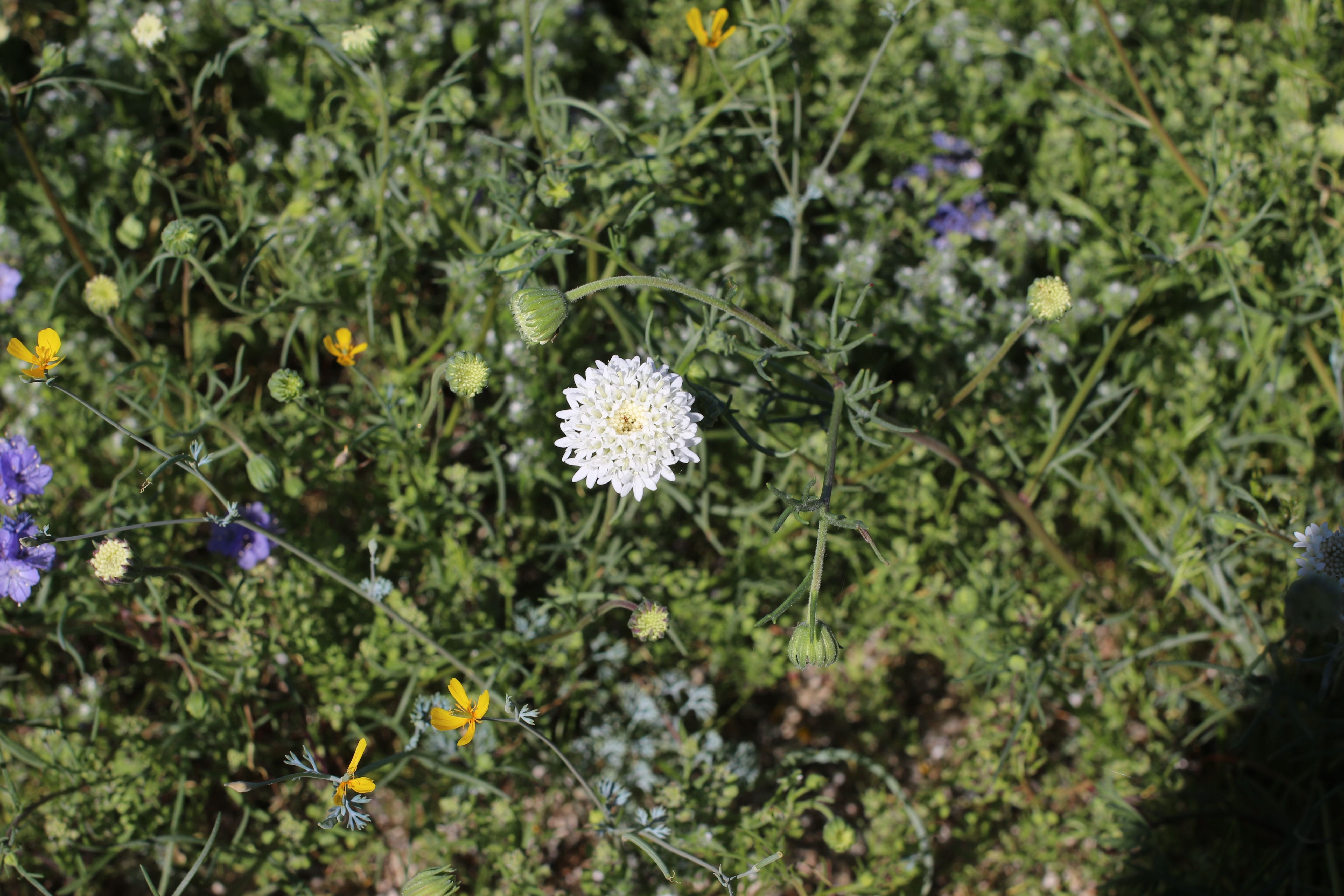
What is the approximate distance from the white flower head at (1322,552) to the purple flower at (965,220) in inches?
49.9

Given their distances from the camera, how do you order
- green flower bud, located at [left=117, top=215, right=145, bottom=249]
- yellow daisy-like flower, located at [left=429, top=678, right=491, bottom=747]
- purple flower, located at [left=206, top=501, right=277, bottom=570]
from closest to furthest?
yellow daisy-like flower, located at [left=429, top=678, right=491, bottom=747] < purple flower, located at [left=206, top=501, right=277, bottom=570] < green flower bud, located at [left=117, top=215, right=145, bottom=249]

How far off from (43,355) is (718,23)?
1.64 m

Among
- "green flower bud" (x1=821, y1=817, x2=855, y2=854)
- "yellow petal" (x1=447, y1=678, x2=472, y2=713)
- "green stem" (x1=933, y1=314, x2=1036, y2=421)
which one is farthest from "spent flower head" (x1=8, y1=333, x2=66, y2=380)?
"green flower bud" (x1=821, y1=817, x2=855, y2=854)

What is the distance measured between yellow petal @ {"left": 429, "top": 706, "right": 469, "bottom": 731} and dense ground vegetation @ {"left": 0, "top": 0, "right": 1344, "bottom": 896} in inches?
14.7

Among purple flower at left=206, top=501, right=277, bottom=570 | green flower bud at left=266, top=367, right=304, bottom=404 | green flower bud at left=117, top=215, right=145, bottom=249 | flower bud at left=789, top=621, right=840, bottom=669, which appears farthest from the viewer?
green flower bud at left=117, top=215, right=145, bottom=249

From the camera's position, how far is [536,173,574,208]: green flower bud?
198 cm

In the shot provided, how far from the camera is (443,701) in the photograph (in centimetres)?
210

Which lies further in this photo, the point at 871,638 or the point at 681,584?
the point at 871,638

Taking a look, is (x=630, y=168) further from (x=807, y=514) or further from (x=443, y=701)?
(x=443, y=701)

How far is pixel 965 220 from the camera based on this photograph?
282cm

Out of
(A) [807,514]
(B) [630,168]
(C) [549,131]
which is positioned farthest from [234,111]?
(A) [807,514]

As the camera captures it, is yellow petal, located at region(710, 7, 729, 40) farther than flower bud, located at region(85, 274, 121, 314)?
No

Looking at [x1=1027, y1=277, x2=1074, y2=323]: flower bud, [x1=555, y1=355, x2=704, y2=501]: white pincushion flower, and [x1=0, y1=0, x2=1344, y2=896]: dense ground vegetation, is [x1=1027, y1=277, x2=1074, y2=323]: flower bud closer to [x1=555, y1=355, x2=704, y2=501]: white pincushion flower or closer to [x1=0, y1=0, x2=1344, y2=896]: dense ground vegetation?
[x1=0, y1=0, x2=1344, y2=896]: dense ground vegetation

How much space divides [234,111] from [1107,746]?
11.1 feet
